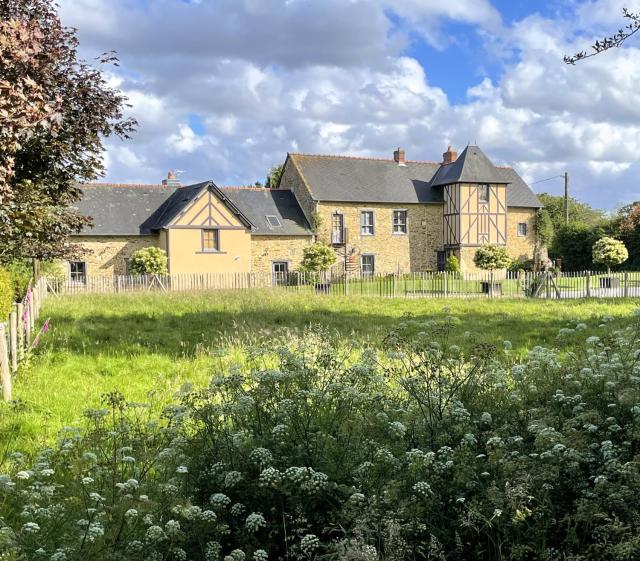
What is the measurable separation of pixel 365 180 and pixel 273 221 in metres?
6.63

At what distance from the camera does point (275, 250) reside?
118ft

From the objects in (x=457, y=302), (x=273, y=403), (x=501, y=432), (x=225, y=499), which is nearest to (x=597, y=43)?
(x=501, y=432)

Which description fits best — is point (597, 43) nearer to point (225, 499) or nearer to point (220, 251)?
point (225, 499)

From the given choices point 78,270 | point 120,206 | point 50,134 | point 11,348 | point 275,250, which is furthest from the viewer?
point 275,250

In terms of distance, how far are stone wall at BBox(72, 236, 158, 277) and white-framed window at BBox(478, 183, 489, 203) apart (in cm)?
2008

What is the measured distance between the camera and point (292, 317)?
586 inches

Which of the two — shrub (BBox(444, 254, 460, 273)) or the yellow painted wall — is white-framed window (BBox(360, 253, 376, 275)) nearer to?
shrub (BBox(444, 254, 460, 273))

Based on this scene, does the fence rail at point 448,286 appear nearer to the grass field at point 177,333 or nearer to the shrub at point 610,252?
the grass field at point 177,333

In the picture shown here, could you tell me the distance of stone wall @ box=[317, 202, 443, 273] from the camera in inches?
1476

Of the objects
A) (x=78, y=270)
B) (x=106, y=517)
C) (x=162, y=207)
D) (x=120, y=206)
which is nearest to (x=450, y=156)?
(x=162, y=207)

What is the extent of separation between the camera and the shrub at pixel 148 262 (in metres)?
30.6

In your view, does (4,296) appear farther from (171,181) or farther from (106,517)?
(171,181)

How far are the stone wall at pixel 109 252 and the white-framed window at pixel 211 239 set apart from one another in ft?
10.4

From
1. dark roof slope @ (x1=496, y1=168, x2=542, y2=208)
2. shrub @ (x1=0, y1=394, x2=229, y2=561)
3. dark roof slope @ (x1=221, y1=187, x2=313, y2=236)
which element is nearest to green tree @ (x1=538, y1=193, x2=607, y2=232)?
dark roof slope @ (x1=496, y1=168, x2=542, y2=208)
